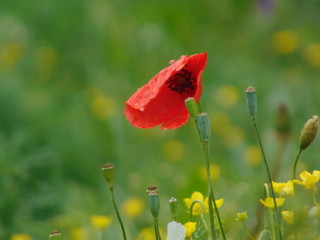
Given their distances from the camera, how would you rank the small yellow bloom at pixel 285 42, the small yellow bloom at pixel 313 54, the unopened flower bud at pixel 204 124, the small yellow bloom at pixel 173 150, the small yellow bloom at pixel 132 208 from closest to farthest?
the unopened flower bud at pixel 204 124 < the small yellow bloom at pixel 132 208 < the small yellow bloom at pixel 173 150 < the small yellow bloom at pixel 313 54 < the small yellow bloom at pixel 285 42

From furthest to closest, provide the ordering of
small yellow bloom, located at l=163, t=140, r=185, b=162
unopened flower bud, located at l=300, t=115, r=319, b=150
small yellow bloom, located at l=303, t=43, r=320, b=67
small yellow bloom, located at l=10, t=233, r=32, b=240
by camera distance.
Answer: small yellow bloom, located at l=303, t=43, r=320, b=67, small yellow bloom, located at l=163, t=140, r=185, b=162, small yellow bloom, located at l=10, t=233, r=32, b=240, unopened flower bud, located at l=300, t=115, r=319, b=150

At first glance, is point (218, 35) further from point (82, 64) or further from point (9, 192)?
point (9, 192)

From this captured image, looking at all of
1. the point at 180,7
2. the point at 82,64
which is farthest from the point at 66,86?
the point at 180,7

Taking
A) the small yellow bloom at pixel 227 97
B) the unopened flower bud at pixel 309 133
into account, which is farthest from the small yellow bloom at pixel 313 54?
the unopened flower bud at pixel 309 133

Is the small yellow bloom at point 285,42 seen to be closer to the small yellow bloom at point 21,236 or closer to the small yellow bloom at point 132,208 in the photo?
the small yellow bloom at point 132,208

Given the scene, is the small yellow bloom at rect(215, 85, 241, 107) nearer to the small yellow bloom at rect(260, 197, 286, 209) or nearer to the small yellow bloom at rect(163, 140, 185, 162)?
the small yellow bloom at rect(163, 140, 185, 162)

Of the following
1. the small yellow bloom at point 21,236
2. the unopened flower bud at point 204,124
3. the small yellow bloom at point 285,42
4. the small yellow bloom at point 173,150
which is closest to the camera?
the unopened flower bud at point 204,124

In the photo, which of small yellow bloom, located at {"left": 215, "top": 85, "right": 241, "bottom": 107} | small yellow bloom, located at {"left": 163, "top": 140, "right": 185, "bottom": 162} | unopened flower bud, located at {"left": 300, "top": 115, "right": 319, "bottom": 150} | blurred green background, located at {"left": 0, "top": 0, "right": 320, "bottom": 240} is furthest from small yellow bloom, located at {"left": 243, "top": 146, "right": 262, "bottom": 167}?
unopened flower bud, located at {"left": 300, "top": 115, "right": 319, "bottom": 150}
